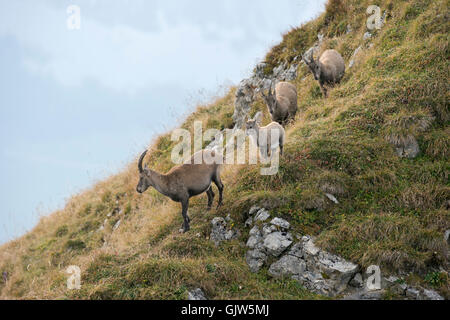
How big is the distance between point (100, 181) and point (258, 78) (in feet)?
27.9

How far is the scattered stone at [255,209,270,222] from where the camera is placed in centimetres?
946

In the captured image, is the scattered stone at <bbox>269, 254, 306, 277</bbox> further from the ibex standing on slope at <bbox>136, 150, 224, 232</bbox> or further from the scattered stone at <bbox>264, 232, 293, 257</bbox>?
the ibex standing on slope at <bbox>136, 150, 224, 232</bbox>

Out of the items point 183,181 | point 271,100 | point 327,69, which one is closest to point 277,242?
point 183,181

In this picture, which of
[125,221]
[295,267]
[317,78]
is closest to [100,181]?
[125,221]

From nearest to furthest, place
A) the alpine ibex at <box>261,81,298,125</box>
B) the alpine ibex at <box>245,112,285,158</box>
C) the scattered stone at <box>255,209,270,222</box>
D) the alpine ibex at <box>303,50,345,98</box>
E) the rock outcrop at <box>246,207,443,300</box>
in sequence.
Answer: the rock outcrop at <box>246,207,443,300</box>, the scattered stone at <box>255,209,270,222</box>, the alpine ibex at <box>245,112,285,158</box>, the alpine ibex at <box>261,81,298,125</box>, the alpine ibex at <box>303,50,345,98</box>

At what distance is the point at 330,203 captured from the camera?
9766mm

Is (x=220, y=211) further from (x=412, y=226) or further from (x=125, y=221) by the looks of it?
(x=125, y=221)

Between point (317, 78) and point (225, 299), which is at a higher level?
point (317, 78)

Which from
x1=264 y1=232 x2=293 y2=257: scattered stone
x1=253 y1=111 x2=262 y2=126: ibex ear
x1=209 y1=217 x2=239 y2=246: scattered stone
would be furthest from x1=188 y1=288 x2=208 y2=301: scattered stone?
x1=253 y1=111 x2=262 y2=126: ibex ear

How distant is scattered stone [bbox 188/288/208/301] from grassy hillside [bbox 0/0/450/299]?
0.11 m

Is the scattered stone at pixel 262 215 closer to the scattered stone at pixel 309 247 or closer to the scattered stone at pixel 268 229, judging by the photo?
the scattered stone at pixel 268 229

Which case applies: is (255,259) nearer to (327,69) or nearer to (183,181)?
(183,181)

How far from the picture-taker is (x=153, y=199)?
15.5 meters

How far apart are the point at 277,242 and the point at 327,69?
28.7 feet
